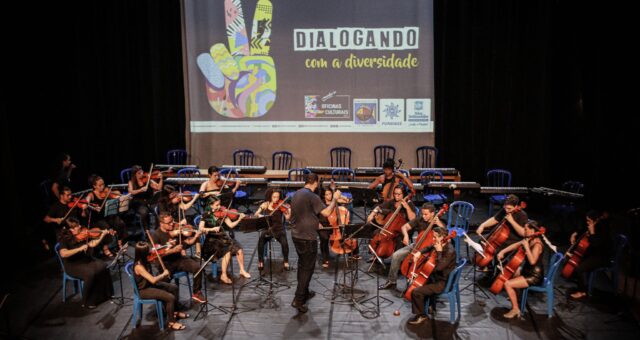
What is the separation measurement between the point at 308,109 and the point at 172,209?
4733mm

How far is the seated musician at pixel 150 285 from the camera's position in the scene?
560 centimetres

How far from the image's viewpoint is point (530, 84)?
10.5 meters

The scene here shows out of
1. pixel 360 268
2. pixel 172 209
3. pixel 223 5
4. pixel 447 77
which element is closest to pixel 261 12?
pixel 223 5

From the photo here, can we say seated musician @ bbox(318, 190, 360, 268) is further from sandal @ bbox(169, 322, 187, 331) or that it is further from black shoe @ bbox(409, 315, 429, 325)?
sandal @ bbox(169, 322, 187, 331)

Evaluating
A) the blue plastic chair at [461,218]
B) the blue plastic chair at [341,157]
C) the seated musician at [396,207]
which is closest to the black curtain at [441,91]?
the blue plastic chair at [341,157]

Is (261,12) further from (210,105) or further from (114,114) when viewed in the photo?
(114,114)

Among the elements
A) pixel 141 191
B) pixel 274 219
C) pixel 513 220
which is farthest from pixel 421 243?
pixel 141 191

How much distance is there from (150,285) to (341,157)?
6.33 m

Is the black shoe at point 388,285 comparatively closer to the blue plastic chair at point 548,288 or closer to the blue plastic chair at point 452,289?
the blue plastic chair at point 452,289

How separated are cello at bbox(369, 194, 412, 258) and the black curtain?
345 centimetres

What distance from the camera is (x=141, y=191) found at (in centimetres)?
854

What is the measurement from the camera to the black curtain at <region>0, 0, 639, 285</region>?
28.1 ft

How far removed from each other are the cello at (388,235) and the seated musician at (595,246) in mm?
2115

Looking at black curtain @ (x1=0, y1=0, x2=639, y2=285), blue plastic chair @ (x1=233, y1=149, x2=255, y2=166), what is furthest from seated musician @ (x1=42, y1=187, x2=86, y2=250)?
blue plastic chair @ (x1=233, y1=149, x2=255, y2=166)
